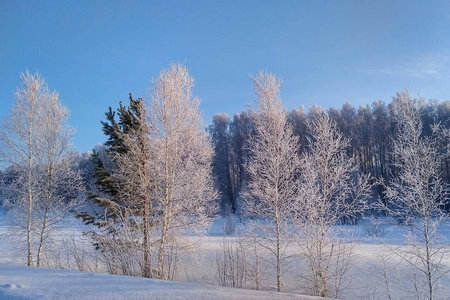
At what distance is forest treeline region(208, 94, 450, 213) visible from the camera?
29547 millimetres

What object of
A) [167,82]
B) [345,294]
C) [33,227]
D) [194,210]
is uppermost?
[167,82]

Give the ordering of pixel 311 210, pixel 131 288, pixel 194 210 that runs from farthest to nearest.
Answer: pixel 194 210 < pixel 311 210 < pixel 131 288

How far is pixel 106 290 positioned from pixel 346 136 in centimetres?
3311

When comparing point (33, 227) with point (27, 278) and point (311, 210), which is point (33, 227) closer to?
point (27, 278)

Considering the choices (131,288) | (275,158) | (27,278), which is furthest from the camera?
(275,158)

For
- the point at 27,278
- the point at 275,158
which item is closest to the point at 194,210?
the point at 275,158

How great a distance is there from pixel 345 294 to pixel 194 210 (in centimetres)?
513

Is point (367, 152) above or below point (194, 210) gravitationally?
above

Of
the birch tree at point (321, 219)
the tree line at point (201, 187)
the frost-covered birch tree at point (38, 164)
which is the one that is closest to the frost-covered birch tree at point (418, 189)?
the tree line at point (201, 187)

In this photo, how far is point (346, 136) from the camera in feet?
106

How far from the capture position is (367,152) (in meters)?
32.8

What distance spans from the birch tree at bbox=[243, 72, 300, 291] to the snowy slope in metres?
5.35

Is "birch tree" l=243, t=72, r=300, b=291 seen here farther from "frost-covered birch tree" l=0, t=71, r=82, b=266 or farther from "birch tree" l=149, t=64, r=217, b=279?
"frost-covered birch tree" l=0, t=71, r=82, b=266

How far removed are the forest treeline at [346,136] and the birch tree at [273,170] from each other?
772 inches
